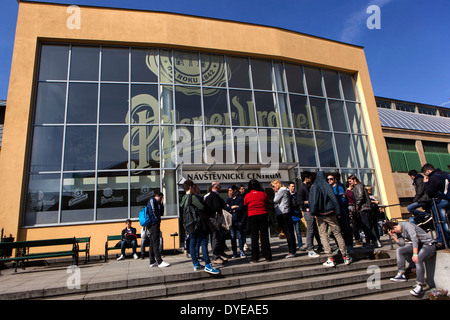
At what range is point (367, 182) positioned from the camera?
1444 cm

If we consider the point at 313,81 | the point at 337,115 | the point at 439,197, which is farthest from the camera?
the point at 337,115

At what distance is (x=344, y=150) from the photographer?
1446 centimetres

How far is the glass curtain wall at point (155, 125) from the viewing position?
10.4 meters

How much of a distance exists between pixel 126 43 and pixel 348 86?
1233cm

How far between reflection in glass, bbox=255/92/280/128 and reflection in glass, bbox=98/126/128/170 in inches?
248

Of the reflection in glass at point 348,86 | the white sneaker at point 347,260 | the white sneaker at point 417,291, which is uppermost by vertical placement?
the reflection in glass at point 348,86

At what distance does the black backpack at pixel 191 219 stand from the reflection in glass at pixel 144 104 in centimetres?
725

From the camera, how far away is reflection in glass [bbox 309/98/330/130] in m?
14.3

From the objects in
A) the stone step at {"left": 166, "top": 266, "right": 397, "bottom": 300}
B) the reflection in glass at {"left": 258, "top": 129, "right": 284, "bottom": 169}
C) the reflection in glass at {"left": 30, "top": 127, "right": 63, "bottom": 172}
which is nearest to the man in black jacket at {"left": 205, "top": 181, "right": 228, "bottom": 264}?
the stone step at {"left": 166, "top": 266, "right": 397, "bottom": 300}

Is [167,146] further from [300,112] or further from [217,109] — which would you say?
[300,112]

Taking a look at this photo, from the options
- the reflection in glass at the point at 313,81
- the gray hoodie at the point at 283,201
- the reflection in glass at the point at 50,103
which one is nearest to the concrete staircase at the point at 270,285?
the gray hoodie at the point at 283,201

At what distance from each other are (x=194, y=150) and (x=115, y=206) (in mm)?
3900

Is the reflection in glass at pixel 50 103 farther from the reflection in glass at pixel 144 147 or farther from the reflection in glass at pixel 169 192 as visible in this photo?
the reflection in glass at pixel 169 192

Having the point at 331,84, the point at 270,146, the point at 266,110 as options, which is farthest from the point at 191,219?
the point at 331,84
